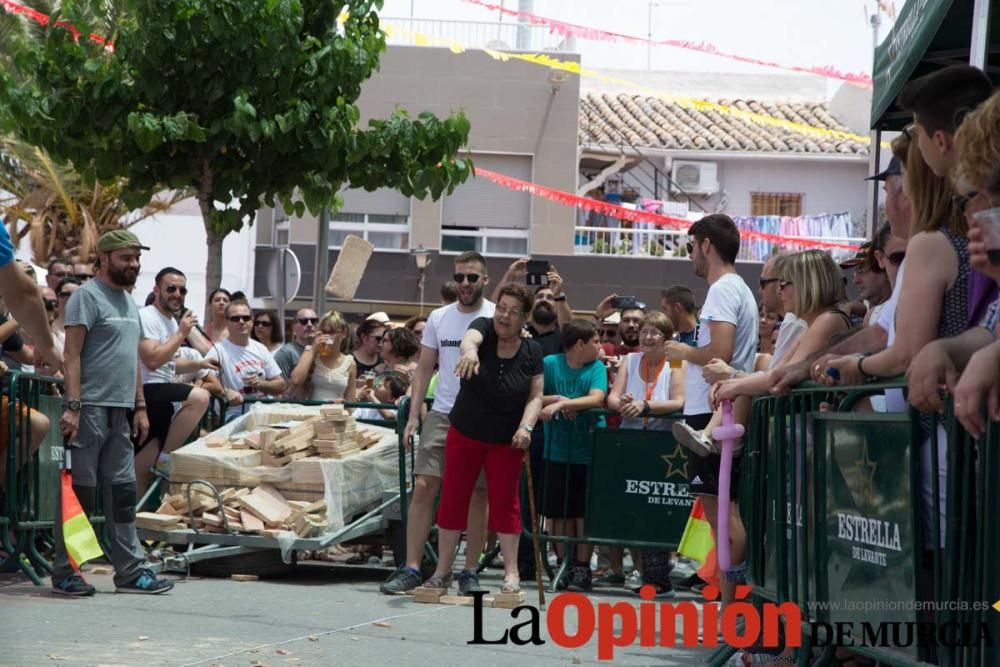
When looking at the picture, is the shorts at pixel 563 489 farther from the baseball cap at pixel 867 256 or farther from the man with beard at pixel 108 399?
the baseball cap at pixel 867 256

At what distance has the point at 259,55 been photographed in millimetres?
13742

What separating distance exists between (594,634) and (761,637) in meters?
1.81

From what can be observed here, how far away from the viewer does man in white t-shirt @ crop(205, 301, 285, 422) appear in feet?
37.6

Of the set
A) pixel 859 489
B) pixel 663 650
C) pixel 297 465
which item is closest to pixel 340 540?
pixel 297 465

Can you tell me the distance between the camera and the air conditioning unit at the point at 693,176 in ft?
120

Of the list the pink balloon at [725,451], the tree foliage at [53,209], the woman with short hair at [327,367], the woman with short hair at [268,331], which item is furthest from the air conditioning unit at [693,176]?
the pink balloon at [725,451]

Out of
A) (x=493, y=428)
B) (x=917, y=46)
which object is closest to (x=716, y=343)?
(x=917, y=46)

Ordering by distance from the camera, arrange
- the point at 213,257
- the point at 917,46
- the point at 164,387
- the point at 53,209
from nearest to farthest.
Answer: the point at 917,46 < the point at 164,387 < the point at 213,257 < the point at 53,209

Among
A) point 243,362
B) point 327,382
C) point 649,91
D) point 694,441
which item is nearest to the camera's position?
point 694,441

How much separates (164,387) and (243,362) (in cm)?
139

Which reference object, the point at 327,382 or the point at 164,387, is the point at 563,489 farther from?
the point at 164,387

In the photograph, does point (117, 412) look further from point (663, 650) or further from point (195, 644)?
point (663, 650)

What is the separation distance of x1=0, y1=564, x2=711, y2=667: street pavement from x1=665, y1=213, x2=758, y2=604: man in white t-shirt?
74 centimetres

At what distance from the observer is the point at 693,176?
36.6 metres
